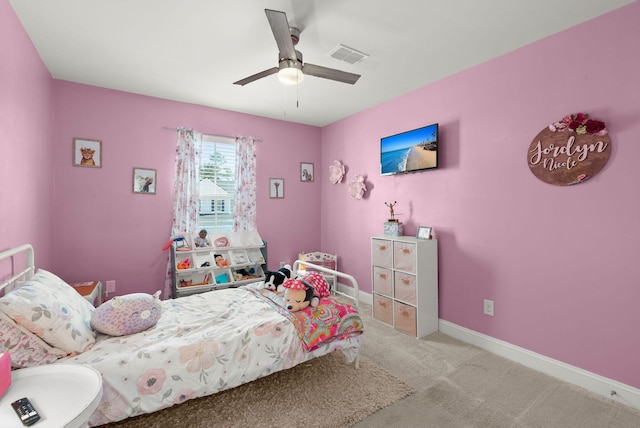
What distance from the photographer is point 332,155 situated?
468 centimetres

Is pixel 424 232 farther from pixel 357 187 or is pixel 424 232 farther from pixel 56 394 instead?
pixel 56 394

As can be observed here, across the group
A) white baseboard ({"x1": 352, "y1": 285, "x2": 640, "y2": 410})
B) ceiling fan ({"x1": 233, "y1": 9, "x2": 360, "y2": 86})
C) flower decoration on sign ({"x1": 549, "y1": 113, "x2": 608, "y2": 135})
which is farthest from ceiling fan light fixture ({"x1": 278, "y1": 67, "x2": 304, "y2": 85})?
white baseboard ({"x1": 352, "y1": 285, "x2": 640, "y2": 410})

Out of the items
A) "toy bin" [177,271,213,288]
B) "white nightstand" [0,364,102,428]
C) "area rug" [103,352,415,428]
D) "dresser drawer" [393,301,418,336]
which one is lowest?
"area rug" [103,352,415,428]

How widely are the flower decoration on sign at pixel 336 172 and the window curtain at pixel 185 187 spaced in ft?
6.32

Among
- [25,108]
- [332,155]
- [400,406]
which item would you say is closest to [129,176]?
[25,108]

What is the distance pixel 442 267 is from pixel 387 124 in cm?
185

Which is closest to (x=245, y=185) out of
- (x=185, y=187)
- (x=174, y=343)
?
(x=185, y=187)

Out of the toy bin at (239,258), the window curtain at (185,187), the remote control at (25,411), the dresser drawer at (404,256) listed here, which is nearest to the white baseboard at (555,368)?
the dresser drawer at (404,256)

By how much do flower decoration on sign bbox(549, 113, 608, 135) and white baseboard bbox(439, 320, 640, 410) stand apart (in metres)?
1.75

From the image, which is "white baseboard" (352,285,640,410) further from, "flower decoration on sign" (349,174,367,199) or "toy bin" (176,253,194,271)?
"toy bin" (176,253,194,271)

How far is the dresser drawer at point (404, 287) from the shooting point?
3055 mm

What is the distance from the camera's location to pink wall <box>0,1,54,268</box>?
192 cm

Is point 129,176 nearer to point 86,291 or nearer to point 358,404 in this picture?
point 86,291

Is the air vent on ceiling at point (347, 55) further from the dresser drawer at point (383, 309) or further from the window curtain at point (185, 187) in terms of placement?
the dresser drawer at point (383, 309)
